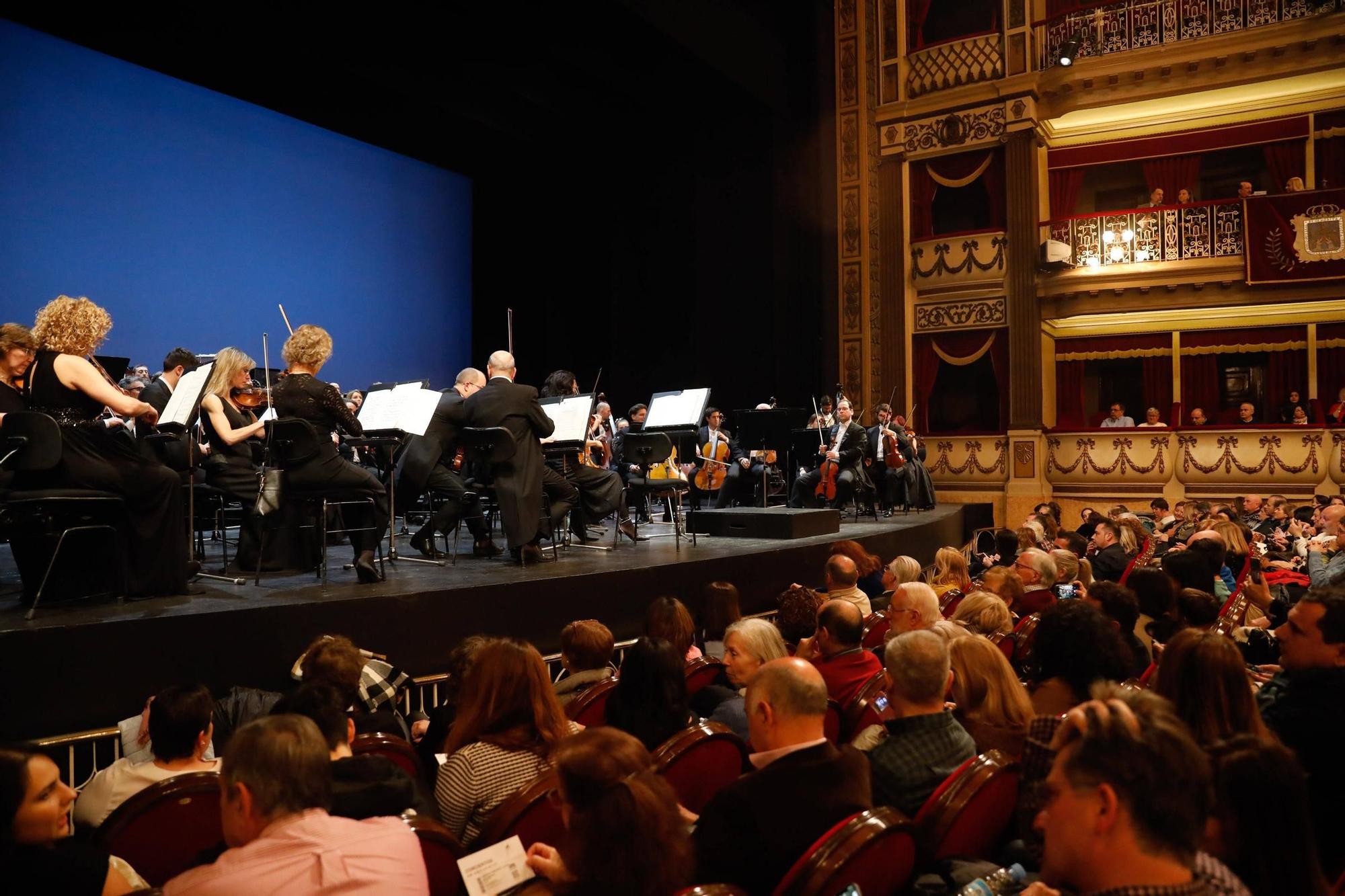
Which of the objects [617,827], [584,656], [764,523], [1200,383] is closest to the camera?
[617,827]

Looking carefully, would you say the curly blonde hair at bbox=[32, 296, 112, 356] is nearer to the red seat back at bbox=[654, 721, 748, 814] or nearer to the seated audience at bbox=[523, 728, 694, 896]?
the red seat back at bbox=[654, 721, 748, 814]

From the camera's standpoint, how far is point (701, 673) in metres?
3.48

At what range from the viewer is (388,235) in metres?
11.9

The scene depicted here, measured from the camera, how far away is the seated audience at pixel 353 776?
1.95m

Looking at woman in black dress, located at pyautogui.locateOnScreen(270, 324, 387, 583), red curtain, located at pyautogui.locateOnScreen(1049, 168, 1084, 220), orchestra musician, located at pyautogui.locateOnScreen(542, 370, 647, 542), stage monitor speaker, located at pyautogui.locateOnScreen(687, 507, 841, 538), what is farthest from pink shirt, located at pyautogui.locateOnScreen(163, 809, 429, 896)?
red curtain, located at pyautogui.locateOnScreen(1049, 168, 1084, 220)

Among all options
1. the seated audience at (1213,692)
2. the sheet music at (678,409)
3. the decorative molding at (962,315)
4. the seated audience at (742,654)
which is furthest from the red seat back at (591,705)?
the decorative molding at (962,315)

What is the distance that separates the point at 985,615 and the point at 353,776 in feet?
8.98

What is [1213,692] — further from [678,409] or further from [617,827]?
[678,409]

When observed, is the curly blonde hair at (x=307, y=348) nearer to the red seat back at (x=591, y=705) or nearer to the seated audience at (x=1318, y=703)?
the red seat back at (x=591, y=705)

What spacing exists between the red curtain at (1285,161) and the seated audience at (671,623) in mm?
13722

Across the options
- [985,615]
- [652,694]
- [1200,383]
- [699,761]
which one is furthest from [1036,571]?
[1200,383]

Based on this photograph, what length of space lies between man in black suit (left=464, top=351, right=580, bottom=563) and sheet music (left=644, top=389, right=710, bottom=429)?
6.27ft

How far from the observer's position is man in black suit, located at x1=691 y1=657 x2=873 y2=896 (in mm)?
1917

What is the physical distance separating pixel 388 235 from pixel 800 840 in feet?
36.8
